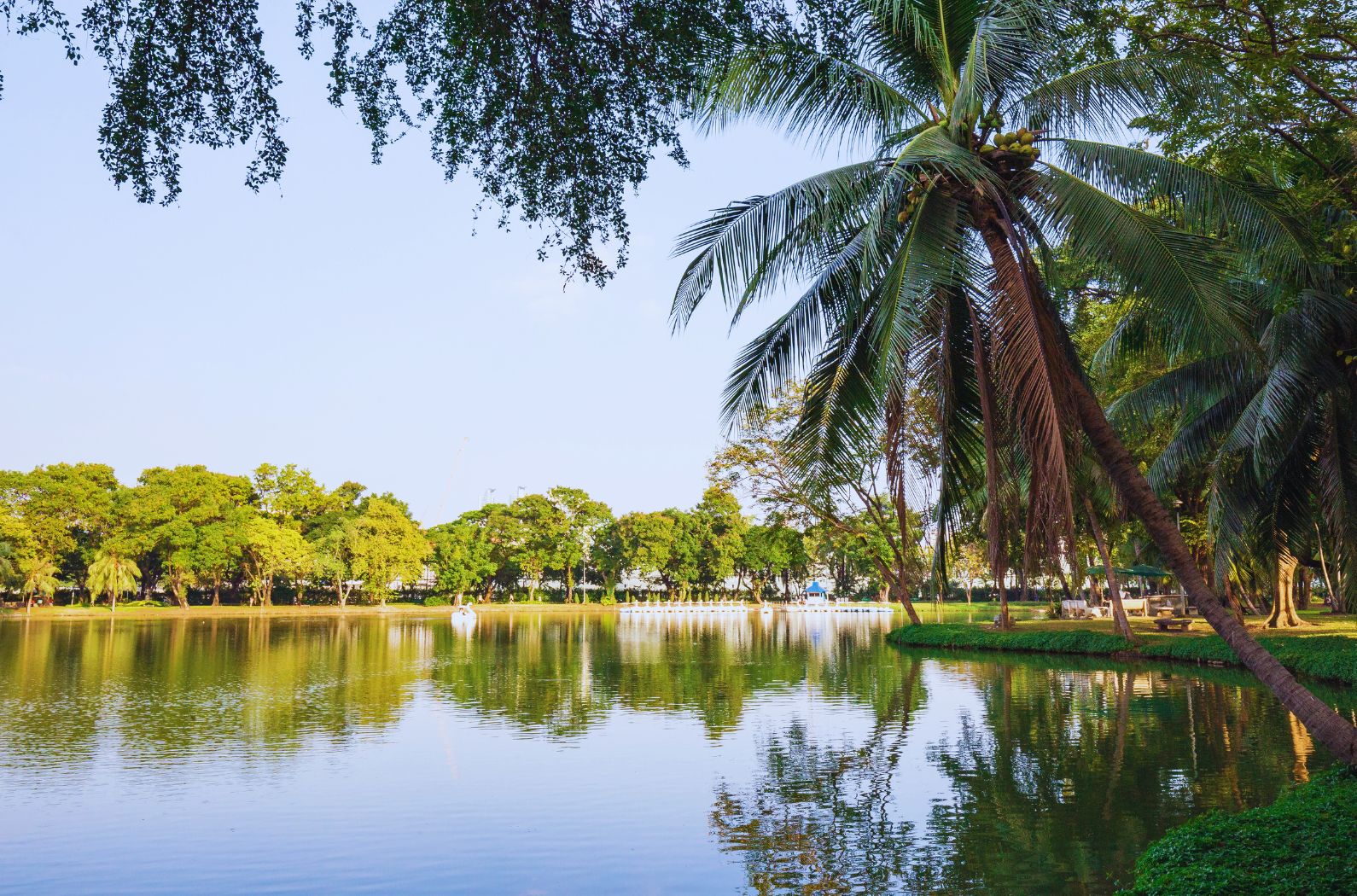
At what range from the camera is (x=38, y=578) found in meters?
53.3

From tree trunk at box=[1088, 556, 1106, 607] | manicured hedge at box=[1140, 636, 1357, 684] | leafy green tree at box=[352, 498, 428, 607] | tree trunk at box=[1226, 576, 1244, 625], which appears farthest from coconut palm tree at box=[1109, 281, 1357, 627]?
leafy green tree at box=[352, 498, 428, 607]

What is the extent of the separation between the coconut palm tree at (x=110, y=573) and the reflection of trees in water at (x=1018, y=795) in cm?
5261

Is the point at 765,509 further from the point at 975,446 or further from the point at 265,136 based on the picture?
the point at 265,136

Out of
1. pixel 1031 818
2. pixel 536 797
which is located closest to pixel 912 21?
pixel 1031 818

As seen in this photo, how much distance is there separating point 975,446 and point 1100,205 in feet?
9.47

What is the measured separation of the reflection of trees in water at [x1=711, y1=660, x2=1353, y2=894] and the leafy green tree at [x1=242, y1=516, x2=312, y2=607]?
50831 mm

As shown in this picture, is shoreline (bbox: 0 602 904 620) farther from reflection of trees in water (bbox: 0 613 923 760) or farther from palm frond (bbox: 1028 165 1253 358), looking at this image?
palm frond (bbox: 1028 165 1253 358)

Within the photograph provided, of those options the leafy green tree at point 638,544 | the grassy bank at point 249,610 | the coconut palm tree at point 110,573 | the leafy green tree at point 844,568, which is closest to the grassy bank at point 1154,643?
the leafy green tree at point 844,568

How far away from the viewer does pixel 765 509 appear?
35.6m

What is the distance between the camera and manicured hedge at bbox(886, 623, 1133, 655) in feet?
85.1

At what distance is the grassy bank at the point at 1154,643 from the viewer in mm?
17953

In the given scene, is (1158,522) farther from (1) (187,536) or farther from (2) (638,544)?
(2) (638,544)

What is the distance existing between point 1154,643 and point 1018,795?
1705cm

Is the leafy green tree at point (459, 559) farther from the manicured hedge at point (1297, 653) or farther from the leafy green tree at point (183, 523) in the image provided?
the manicured hedge at point (1297, 653)
